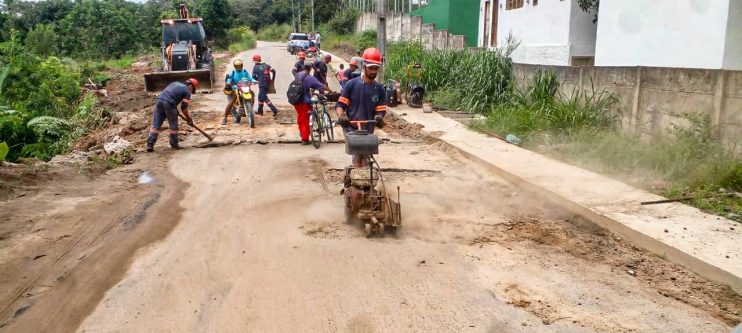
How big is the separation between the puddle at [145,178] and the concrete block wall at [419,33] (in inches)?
624

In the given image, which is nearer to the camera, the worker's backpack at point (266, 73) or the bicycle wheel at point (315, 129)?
the bicycle wheel at point (315, 129)

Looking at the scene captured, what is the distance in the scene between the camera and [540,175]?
8719mm

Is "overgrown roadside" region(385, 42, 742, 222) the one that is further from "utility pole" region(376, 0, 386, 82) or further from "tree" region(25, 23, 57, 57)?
"tree" region(25, 23, 57, 57)

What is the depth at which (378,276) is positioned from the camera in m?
5.10

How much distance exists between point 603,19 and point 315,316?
42.8 feet

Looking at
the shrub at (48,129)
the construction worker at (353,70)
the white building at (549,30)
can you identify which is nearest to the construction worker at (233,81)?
the construction worker at (353,70)

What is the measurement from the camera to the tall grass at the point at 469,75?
15.7 metres

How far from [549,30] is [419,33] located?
14679 millimetres

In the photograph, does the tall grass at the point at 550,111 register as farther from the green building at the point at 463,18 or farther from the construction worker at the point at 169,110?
the green building at the point at 463,18

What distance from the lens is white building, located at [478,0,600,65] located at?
17266mm

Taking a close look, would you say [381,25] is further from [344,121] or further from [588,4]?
[344,121]

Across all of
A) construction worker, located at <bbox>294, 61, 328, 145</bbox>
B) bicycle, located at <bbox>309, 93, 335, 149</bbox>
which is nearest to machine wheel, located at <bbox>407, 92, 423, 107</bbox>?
bicycle, located at <bbox>309, 93, 335, 149</bbox>

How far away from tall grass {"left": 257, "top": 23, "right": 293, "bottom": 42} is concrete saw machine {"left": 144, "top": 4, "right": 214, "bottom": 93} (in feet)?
197

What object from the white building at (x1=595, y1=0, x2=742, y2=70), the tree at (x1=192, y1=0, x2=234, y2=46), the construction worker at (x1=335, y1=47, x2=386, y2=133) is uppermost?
the tree at (x1=192, y1=0, x2=234, y2=46)
